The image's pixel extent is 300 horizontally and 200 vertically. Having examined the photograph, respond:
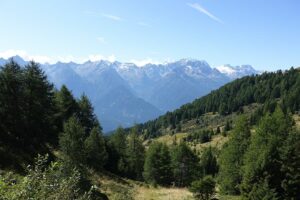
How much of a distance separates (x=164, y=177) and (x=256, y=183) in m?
41.4

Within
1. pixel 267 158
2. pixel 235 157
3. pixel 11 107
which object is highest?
pixel 11 107

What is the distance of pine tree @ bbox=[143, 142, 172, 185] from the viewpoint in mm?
74562

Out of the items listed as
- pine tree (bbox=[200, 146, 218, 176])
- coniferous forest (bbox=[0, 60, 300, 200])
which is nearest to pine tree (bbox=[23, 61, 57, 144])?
coniferous forest (bbox=[0, 60, 300, 200])

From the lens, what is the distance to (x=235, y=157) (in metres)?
48.7

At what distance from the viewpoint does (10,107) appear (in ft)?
153

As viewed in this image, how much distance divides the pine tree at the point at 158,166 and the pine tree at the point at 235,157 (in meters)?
26.5

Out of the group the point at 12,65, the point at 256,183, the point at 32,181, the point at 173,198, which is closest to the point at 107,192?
the point at 173,198

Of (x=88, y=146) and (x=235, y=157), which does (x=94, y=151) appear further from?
(x=235, y=157)

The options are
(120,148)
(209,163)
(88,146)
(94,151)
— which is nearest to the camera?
(88,146)

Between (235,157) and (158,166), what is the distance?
1163 inches

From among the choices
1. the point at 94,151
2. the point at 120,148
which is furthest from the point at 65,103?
the point at 120,148

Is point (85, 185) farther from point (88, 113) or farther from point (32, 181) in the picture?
point (88, 113)

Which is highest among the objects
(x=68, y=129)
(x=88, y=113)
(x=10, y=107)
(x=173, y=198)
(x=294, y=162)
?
(x=88, y=113)

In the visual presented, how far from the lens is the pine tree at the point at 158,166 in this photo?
74.6 meters
